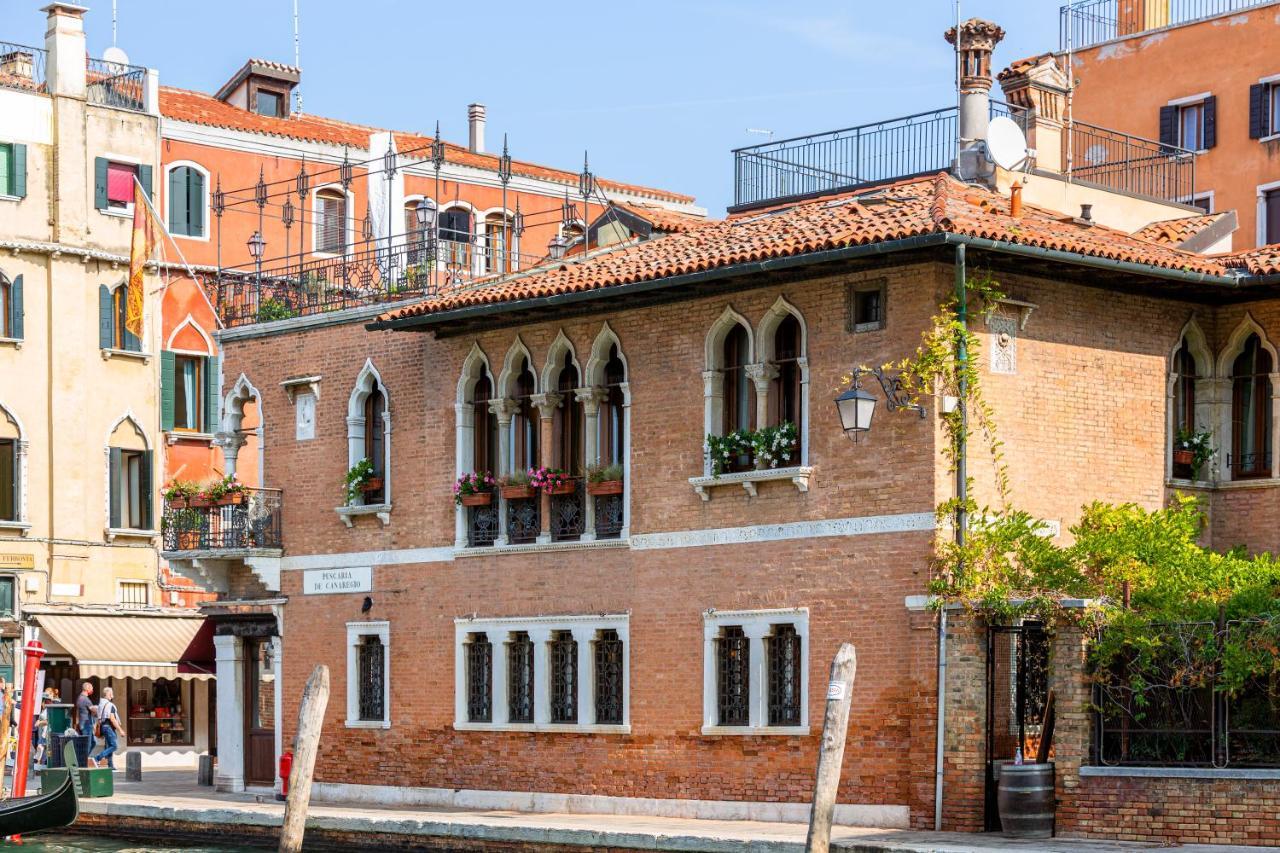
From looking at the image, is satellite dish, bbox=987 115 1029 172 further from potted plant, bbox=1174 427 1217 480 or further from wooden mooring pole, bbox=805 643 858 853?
wooden mooring pole, bbox=805 643 858 853

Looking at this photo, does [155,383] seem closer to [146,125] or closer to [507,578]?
[146,125]

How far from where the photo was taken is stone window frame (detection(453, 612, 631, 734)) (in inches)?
950

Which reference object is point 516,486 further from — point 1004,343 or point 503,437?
point 1004,343

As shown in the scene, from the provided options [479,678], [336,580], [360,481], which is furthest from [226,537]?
[479,678]

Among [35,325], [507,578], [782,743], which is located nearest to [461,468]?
[507,578]

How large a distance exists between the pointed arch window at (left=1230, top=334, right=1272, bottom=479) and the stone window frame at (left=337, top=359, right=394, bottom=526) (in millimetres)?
9639

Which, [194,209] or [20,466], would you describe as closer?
[20,466]

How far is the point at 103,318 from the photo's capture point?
39438 mm

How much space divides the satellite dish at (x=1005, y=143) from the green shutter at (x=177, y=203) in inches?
784

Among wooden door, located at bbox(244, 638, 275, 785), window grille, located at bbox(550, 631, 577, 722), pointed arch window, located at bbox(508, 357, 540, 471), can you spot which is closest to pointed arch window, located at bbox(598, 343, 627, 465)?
pointed arch window, located at bbox(508, 357, 540, 471)

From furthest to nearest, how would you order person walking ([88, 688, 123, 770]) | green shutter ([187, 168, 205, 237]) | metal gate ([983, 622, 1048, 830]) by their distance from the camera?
green shutter ([187, 168, 205, 237])
person walking ([88, 688, 123, 770])
metal gate ([983, 622, 1048, 830])

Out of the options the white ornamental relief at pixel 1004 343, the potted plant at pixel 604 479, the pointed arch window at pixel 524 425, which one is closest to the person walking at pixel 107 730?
the pointed arch window at pixel 524 425

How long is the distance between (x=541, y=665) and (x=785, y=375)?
14.9ft

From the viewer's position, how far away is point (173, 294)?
40.7 meters
